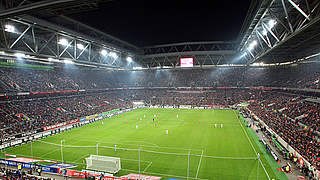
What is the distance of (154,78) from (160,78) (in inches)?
108

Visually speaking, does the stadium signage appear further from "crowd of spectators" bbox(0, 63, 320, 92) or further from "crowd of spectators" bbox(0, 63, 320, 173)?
"crowd of spectators" bbox(0, 63, 320, 92)

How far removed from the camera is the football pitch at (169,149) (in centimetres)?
1720

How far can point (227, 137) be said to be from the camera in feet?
89.9

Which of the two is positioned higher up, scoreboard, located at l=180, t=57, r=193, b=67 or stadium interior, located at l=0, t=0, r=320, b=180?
scoreboard, located at l=180, t=57, r=193, b=67

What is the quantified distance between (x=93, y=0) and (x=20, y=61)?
146 ft

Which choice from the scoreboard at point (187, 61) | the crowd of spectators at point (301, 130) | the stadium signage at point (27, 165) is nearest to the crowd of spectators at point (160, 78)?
the crowd of spectators at point (301, 130)

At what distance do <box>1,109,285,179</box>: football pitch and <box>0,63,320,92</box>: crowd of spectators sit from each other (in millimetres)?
16902

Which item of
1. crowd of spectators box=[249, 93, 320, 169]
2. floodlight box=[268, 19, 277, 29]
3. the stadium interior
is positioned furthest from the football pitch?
floodlight box=[268, 19, 277, 29]

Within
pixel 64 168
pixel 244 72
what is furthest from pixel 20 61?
pixel 244 72

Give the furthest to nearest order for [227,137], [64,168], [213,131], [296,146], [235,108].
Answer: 1. [235,108]
2. [213,131]
3. [227,137]
4. [296,146]
5. [64,168]

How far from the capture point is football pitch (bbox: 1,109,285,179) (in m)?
17.2

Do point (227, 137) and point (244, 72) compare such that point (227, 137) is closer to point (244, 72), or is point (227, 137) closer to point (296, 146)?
point (296, 146)

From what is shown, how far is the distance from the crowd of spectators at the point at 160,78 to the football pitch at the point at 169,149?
55.5 ft

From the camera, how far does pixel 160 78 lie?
258 ft
